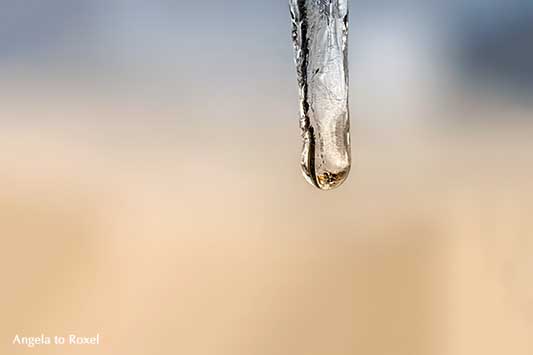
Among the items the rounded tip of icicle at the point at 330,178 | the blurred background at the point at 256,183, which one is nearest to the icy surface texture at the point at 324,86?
the rounded tip of icicle at the point at 330,178

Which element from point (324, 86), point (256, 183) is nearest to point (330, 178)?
point (324, 86)

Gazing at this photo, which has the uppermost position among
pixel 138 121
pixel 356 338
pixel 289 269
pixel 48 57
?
pixel 48 57

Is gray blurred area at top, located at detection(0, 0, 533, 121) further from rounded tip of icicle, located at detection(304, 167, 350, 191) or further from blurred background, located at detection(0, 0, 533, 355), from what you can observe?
rounded tip of icicle, located at detection(304, 167, 350, 191)

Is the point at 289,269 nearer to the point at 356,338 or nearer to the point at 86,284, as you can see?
the point at 356,338

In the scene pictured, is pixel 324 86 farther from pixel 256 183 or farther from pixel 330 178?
pixel 256 183

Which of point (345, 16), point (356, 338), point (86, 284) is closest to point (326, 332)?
point (356, 338)

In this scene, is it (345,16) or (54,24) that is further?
(54,24)

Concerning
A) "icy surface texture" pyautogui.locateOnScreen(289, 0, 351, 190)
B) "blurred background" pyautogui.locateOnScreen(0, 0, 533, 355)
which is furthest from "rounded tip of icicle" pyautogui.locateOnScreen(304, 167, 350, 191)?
"blurred background" pyautogui.locateOnScreen(0, 0, 533, 355)
